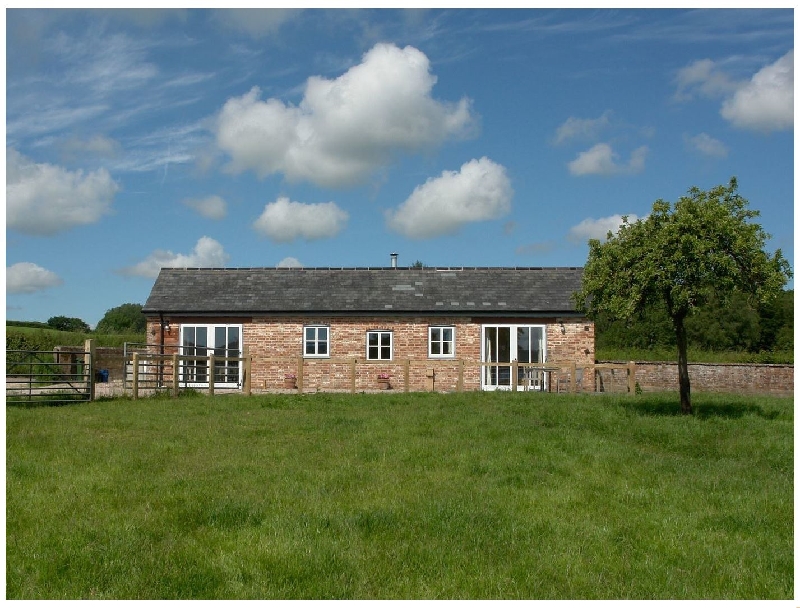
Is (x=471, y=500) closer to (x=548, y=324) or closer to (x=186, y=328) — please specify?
(x=548, y=324)

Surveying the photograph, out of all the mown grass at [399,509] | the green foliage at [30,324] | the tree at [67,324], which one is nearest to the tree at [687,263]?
the mown grass at [399,509]

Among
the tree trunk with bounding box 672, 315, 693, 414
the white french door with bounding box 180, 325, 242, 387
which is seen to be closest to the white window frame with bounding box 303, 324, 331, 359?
the white french door with bounding box 180, 325, 242, 387

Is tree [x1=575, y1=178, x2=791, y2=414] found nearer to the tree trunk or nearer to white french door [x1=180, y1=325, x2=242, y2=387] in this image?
the tree trunk

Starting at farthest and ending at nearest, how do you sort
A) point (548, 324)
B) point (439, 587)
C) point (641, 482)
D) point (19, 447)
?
point (548, 324) → point (19, 447) → point (641, 482) → point (439, 587)

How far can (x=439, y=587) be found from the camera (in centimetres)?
607

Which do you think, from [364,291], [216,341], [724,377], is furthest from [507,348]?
[216,341]

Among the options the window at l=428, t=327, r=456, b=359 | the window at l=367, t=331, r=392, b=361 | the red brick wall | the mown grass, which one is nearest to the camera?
the mown grass

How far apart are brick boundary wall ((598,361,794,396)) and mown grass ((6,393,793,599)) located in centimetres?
1128

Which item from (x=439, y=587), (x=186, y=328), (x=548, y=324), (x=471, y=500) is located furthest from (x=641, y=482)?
(x=186, y=328)

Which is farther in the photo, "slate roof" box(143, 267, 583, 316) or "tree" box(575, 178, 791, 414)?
"slate roof" box(143, 267, 583, 316)

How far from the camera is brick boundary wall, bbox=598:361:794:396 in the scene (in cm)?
2520

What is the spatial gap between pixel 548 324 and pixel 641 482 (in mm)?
16369

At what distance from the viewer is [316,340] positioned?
26234 millimetres

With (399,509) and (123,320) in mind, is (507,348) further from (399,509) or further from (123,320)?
(123,320)
